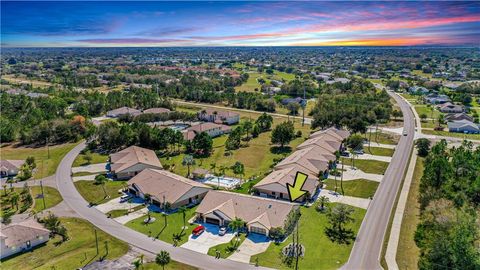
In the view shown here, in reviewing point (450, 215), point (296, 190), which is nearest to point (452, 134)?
point (296, 190)

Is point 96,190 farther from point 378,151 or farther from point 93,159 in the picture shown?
point 378,151

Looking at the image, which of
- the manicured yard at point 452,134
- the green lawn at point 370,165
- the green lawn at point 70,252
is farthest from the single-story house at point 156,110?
the manicured yard at point 452,134

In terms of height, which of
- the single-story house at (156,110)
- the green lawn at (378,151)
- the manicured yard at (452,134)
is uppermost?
the single-story house at (156,110)

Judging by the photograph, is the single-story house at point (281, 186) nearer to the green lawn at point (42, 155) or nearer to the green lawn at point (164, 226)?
the green lawn at point (164, 226)

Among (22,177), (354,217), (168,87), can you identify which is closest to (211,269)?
(354,217)

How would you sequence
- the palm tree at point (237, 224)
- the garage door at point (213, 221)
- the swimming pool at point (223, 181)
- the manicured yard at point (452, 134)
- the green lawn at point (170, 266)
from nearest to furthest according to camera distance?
the green lawn at point (170, 266) < the palm tree at point (237, 224) < the garage door at point (213, 221) < the swimming pool at point (223, 181) < the manicured yard at point (452, 134)
